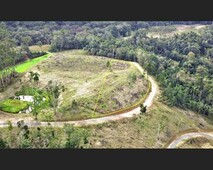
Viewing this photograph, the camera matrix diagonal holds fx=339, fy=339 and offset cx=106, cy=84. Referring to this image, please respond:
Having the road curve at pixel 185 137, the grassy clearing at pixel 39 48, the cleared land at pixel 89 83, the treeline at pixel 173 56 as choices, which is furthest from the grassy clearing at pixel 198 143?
the grassy clearing at pixel 39 48

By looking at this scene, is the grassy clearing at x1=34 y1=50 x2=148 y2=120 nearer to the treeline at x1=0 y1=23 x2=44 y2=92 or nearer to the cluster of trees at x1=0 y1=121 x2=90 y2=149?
the cluster of trees at x1=0 y1=121 x2=90 y2=149

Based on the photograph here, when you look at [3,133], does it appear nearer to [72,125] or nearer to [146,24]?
[72,125]

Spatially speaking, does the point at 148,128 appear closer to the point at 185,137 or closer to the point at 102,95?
the point at 185,137

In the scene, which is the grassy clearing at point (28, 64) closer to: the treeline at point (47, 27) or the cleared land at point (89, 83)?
the cleared land at point (89, 83)

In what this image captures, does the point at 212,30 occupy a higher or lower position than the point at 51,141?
higher

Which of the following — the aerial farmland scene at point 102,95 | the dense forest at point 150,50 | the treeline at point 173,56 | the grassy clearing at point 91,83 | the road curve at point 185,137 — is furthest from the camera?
the dense forest at point 150,50

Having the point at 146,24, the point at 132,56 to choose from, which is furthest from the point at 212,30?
the point at 132,56
